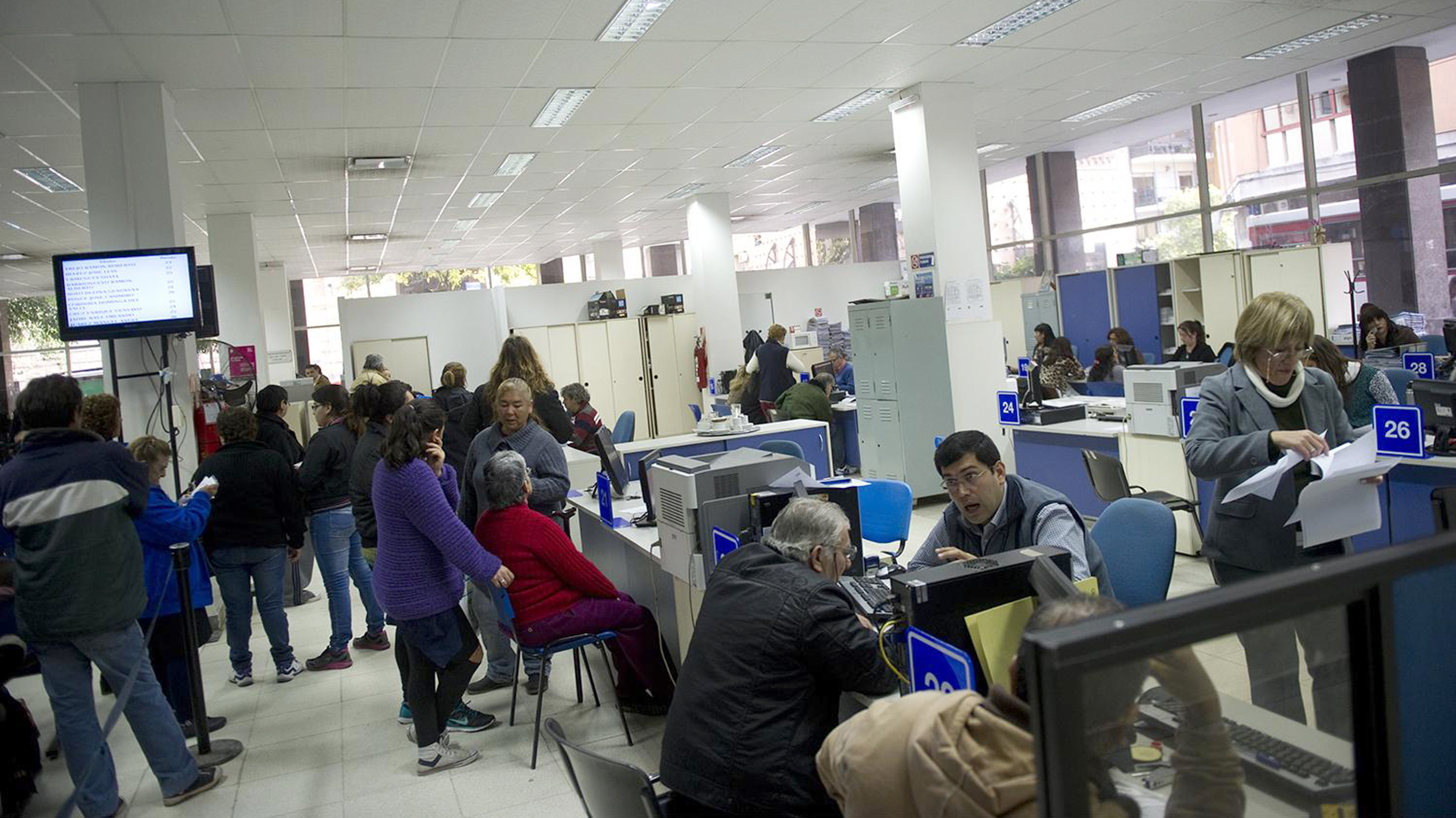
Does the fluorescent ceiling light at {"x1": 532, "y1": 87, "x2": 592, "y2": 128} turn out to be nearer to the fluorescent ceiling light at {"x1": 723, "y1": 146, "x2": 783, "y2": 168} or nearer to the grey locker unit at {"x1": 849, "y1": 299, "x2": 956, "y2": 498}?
the fluorescent ceiling light at {"x1": 723, "y1": 146, "x2": 783, "y2": 168}

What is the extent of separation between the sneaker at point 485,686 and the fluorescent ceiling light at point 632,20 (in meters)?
3.86

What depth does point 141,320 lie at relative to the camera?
18.0ft

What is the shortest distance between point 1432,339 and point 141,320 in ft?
33.1

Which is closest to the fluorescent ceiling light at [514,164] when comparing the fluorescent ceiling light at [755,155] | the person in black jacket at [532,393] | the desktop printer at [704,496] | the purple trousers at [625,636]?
the fluorescent ceiling light at [755,155]

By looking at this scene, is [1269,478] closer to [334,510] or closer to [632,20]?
[632,20]

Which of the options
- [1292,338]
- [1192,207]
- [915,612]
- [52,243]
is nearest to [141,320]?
[915,612]

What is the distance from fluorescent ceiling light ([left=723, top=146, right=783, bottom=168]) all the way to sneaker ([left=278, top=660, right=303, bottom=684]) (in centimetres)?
713

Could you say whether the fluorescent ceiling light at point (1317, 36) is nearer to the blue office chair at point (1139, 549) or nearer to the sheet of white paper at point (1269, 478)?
the blue office chair at point (1139, 549)

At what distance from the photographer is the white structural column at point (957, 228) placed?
8.28 metres

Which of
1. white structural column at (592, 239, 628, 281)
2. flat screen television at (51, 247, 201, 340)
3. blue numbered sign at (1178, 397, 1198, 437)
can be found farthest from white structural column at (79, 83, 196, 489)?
white structural column at (592, 239, 628, 281)

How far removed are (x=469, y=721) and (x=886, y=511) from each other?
7.32ft

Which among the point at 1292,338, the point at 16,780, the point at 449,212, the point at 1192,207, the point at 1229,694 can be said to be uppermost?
the point at 449,212

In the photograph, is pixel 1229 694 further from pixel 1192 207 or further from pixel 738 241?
pixel 738 241

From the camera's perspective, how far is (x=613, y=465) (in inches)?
210
